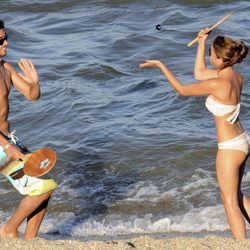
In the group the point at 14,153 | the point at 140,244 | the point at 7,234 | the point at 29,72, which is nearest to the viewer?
the point at 14,153

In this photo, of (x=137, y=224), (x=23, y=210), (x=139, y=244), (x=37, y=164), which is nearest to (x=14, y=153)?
(x=37, y=164)

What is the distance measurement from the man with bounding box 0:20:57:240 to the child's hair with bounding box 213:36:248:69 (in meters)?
1.50

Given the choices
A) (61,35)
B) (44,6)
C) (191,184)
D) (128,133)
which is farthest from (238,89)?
(44,6)

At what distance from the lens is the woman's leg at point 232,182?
6840 mm

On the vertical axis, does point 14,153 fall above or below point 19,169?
above

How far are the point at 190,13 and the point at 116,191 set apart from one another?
328 inches

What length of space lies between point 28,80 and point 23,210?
1.06 metres

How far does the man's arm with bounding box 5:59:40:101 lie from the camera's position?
7062 millimetres

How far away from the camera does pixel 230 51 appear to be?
270 inches

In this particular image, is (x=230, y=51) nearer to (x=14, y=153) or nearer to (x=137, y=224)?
(x=14, y=153)

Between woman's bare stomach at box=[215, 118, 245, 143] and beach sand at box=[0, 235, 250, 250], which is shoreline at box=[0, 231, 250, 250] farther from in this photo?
woman's bare stomach at box=[215, 118, 245, 143]

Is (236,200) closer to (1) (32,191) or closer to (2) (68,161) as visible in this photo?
(1) (32,191)

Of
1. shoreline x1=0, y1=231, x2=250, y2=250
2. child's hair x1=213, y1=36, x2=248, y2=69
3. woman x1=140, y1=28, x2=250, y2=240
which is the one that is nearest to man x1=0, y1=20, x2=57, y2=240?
shoreline x1=0, y1=231, x2=250, y2=250

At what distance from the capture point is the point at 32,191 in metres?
6.82
